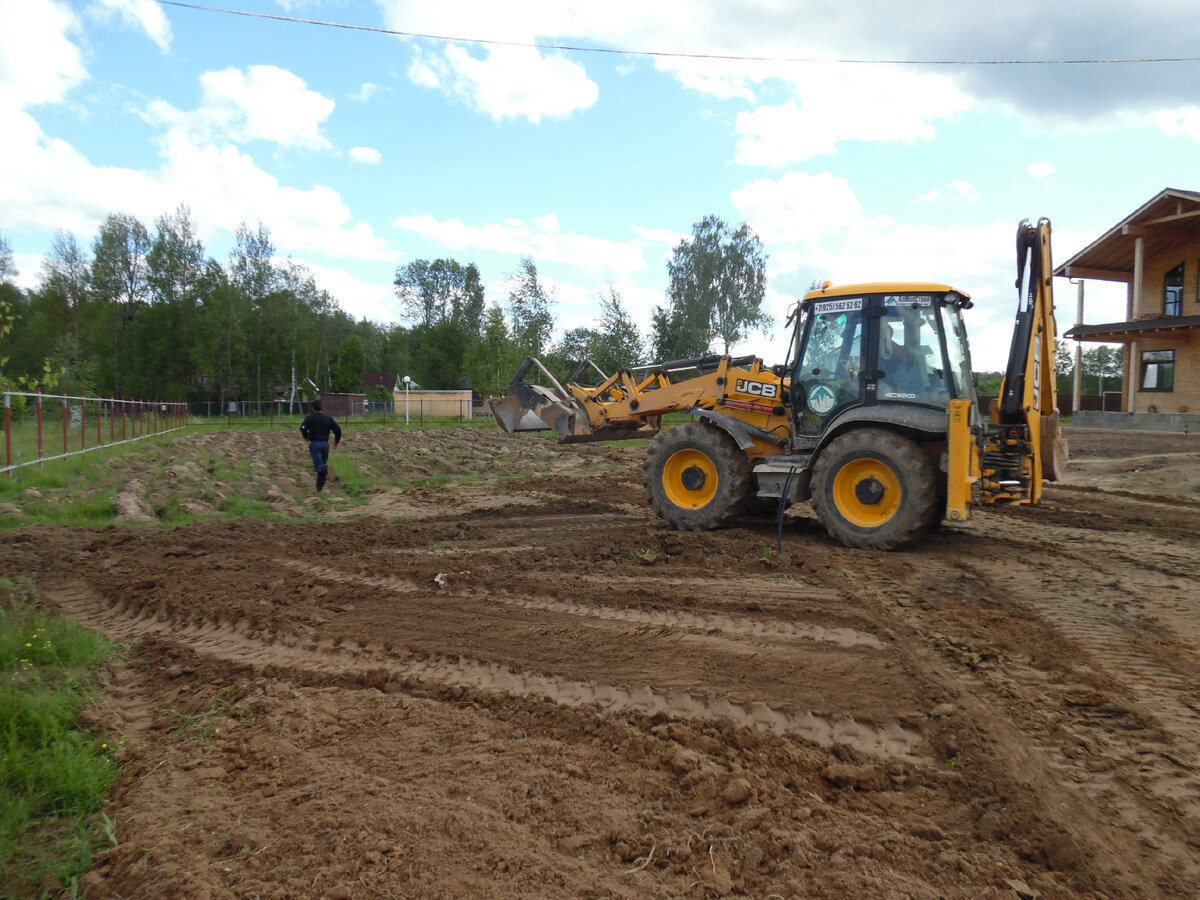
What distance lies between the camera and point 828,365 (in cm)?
899

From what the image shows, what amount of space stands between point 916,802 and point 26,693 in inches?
186

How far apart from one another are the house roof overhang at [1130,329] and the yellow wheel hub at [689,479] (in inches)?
859

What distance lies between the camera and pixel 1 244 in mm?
50250

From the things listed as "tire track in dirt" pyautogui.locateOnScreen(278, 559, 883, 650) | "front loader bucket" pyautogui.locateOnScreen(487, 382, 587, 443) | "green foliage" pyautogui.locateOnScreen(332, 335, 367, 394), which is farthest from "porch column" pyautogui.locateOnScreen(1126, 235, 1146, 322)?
"green foliage" pyautogui.locateOnScreen(332, 335, 367, 394)

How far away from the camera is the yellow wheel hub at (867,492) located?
27.7 feet

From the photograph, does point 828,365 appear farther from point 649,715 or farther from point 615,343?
point 615,343

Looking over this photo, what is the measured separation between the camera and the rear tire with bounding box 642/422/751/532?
9578 millimetres

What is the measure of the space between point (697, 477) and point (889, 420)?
2.43m

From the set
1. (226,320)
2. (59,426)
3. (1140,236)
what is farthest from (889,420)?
(226,320)

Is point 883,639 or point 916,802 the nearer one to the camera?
point 916,802

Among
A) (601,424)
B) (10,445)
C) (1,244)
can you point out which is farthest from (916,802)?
(1,244)

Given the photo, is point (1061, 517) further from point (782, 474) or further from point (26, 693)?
point (26, 693)

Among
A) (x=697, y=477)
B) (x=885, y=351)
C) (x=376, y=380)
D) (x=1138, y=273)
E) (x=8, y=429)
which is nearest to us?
(x=885, y=351)

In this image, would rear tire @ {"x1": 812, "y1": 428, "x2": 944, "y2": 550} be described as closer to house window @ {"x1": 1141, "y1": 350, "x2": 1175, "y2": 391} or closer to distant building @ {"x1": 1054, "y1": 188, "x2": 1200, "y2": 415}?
distant building @ {"x1": 1054, "y1": 188, "x2": 1200, "y2": 415}
